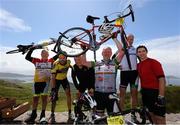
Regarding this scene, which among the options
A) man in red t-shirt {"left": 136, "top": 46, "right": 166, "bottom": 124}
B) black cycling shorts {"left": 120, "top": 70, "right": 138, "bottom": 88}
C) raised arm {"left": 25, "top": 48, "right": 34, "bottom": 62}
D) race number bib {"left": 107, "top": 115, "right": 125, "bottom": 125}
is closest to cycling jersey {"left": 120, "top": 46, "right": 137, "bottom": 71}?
black cycling shorts {"left": 120, "top": 70, "right": 138, "bottom": 88}

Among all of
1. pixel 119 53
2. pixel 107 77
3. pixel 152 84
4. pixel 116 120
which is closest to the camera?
pixel 116 120

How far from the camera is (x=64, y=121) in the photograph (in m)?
9.03

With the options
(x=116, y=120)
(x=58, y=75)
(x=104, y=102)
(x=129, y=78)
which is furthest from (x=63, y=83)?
(x=116, y=120)

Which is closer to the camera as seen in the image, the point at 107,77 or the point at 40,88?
the point at 107,77

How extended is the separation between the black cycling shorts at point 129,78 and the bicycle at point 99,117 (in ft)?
5.20

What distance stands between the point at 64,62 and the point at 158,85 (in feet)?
10.8

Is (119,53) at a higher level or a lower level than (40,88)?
higher

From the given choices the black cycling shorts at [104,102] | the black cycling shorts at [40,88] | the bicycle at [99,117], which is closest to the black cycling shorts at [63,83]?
the black cycling shorts at [40,88]

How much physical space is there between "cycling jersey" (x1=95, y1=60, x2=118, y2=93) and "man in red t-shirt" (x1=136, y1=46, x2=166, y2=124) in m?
0.72

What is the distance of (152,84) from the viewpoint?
253 inches

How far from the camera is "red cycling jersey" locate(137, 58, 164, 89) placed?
629cm

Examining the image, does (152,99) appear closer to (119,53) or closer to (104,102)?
(104,102)

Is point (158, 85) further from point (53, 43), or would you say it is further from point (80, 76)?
point (53, 43)

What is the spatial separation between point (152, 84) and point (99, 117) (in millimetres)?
1632
